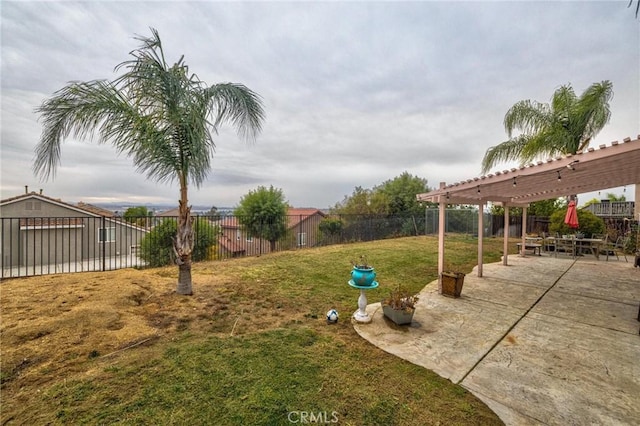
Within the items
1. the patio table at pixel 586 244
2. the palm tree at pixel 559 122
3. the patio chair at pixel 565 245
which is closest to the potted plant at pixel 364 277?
the patio table at pixel 586 244

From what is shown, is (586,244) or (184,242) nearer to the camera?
(184,242)

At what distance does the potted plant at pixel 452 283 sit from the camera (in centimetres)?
471

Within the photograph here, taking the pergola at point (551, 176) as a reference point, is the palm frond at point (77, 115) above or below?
above

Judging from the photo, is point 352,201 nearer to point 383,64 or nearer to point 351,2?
point 383,64

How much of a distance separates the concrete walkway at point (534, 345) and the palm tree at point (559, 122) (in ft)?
23.9

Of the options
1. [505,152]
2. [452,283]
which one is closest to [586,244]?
[505,152]

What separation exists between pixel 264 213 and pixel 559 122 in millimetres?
12997

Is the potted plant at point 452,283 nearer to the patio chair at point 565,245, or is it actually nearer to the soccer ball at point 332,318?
the soccer ball at point 332,318

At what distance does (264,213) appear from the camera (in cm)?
1175

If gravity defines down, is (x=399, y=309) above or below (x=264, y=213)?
below

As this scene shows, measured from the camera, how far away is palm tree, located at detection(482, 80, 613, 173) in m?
9.69

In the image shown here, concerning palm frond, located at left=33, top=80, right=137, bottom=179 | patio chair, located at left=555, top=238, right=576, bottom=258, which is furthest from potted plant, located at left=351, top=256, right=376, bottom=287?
patio chair, located at left=555, top=238, right=576, bottom=258

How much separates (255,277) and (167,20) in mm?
5703

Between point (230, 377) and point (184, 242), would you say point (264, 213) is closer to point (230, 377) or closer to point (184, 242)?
point (184, 242)
